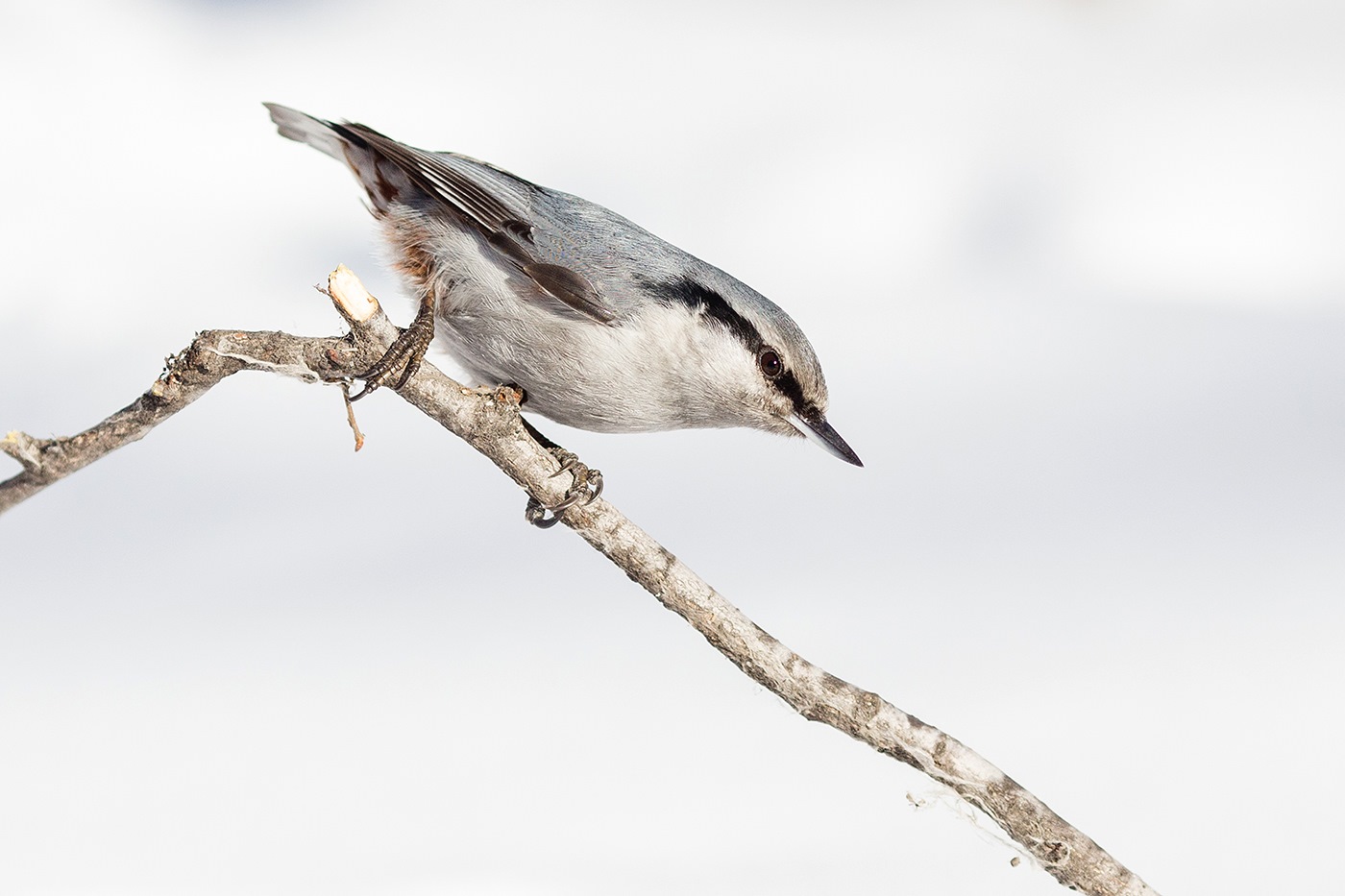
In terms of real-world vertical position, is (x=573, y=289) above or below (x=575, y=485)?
above

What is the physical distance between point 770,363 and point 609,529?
0.51 meters

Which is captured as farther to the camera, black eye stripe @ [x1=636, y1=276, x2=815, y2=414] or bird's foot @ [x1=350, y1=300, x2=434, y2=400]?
black eye stripe @ [x1=636, y1=276, x2=815, y2=414]

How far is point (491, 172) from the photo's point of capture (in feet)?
8.14

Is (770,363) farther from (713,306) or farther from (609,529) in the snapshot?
(609,529)

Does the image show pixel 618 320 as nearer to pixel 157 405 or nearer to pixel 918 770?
pixel 157 405

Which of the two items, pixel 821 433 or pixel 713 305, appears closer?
pixel 713 305

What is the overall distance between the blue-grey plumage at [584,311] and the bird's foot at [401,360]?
0.36 feet

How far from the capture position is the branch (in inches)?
84.6

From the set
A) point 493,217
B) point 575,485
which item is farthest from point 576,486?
point 493,217

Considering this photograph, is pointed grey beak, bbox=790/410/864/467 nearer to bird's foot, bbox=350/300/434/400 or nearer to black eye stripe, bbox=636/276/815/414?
black eye stripe, bbox=636/276/815/414

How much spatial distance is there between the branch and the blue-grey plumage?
0.49ft

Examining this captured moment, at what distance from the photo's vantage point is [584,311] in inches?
87.9

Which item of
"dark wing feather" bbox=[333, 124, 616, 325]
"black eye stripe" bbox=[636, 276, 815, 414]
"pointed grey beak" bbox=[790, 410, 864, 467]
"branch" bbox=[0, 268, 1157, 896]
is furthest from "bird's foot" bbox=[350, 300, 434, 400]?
"pointed grey beak" bbox=[790, 410, 864, 467]

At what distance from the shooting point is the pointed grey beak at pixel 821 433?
2.41 metres
